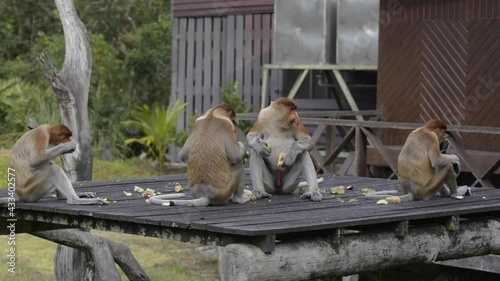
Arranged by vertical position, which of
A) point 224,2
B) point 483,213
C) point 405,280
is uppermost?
point 224,2

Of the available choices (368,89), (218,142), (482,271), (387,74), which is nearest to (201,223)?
(218,142)

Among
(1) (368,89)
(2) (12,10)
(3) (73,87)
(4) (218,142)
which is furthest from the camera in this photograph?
(2) (12,10)

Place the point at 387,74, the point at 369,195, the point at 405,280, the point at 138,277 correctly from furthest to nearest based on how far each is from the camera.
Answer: the point at 387,74 → the point at 405,280 → the point at 138,277 → the point at 369,195

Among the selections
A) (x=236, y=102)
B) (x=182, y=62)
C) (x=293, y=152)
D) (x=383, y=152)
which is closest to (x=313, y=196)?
(x=293, y=152)

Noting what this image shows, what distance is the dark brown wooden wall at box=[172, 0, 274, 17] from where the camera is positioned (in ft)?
61.0

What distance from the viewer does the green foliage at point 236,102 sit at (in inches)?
709

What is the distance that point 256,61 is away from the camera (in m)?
18.7

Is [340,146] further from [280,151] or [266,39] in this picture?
[266,39]

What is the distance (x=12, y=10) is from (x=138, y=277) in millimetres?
17346

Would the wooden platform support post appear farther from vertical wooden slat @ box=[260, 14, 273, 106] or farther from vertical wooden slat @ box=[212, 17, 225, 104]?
vertical wooden slat @ box=[212, 17, 225, 104]

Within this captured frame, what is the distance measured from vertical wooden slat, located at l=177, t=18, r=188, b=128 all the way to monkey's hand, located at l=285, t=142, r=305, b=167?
10.7 meters

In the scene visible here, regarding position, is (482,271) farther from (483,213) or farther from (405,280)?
(483,213)

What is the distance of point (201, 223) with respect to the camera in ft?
24.3

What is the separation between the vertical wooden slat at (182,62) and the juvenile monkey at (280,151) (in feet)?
34.2
